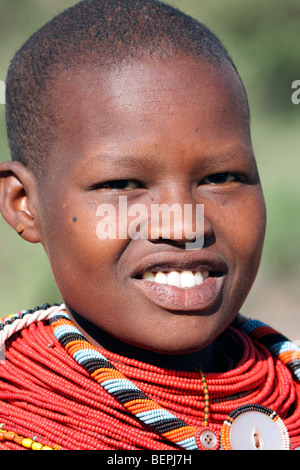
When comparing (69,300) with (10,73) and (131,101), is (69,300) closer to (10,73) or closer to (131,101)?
(131,101)

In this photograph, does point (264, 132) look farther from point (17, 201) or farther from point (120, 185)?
point (120, 185)

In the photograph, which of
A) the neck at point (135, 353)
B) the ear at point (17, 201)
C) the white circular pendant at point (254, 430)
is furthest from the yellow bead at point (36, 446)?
the ear at point (17, 201)

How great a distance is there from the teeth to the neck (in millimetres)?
283

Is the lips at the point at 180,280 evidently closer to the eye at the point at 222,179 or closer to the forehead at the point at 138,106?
the eye at the point at 222,179

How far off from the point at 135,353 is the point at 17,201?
0.67 metres

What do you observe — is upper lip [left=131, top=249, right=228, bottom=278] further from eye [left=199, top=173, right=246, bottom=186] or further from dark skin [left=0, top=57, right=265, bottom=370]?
eye [left=199, top=173, right=246, bottom=186]

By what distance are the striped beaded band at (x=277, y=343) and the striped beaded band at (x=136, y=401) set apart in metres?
0.65

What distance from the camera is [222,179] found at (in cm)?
230

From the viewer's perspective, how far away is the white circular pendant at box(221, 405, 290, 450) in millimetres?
2141

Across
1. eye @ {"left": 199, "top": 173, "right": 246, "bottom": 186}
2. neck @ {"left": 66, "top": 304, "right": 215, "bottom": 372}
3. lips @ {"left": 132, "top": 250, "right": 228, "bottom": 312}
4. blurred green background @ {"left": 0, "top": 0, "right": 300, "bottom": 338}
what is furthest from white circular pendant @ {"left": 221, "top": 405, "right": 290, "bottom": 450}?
blurred green background @ {"left": 0, "top": 0, "right": 300, "bottom": 338}

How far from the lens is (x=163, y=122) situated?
2.12m

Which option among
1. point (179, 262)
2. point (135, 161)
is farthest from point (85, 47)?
point (179, 262)

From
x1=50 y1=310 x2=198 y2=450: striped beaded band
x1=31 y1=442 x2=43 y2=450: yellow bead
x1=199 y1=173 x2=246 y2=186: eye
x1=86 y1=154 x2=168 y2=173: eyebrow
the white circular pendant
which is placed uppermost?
x1=86 y1=154 x2=168 y2=173: eyebrow

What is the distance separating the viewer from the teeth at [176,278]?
7.24ft
